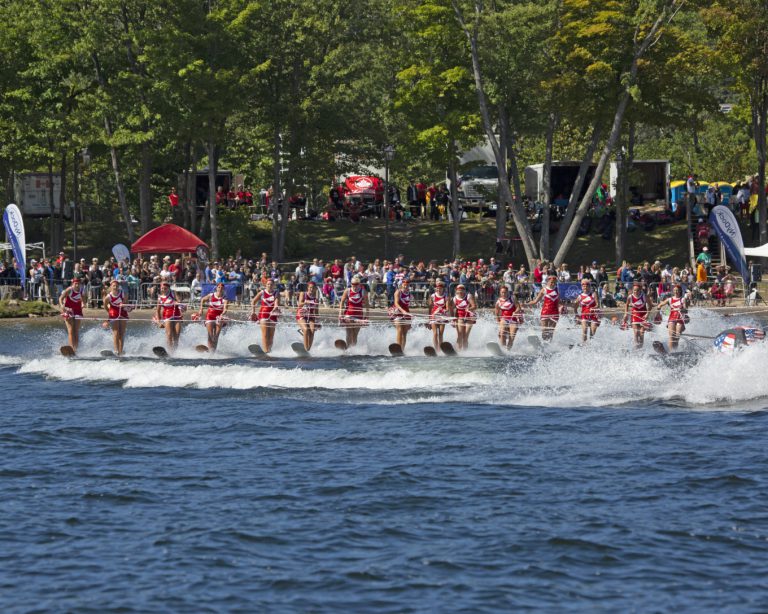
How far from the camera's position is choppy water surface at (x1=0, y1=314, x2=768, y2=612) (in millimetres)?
13352

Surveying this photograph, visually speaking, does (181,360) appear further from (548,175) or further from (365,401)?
(548,175)

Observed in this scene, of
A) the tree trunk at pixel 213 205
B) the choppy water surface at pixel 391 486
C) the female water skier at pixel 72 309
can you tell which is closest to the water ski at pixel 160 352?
the female water skier at pixel 72 309

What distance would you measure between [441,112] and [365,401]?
25.7 meters

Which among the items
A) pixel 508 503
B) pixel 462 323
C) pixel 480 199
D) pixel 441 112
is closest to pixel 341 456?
pixel 508 503

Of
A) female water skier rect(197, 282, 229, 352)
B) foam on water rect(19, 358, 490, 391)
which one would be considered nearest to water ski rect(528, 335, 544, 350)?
foam on water rect(19, 358, 490, 391)

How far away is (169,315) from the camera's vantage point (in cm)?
3047

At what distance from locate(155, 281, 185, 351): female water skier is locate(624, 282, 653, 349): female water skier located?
33.5ft

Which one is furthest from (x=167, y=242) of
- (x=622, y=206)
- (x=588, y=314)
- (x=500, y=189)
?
(x=588, y=314)

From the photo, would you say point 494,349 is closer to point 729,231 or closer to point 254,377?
point 254,377

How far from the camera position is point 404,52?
48438 mm

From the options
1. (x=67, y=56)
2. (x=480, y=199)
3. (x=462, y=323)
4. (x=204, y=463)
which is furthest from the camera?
(x=480, y=199)

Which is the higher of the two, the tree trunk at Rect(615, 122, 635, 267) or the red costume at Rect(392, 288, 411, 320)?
the tree trunk at Rect(615, 122, 635, 267)

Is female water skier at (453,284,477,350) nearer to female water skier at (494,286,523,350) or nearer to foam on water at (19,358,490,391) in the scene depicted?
female water skier at (494,286,523,350)

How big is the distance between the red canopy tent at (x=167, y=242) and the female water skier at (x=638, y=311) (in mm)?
16975
